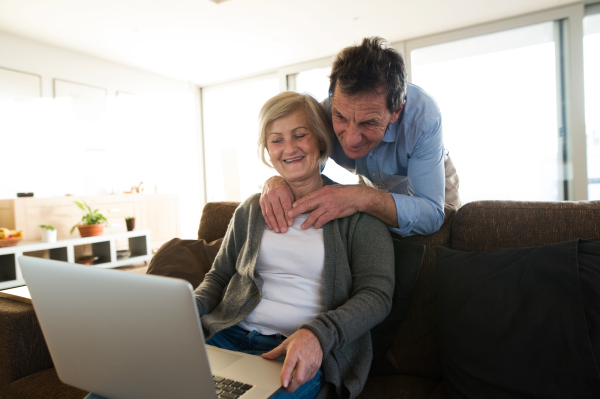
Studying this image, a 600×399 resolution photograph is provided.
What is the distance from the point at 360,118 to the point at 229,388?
3.02 ft

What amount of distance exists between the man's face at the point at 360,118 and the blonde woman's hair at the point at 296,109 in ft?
0.18

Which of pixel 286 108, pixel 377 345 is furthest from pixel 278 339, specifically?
pixel 286 108

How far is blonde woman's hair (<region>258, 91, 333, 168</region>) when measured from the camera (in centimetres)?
142

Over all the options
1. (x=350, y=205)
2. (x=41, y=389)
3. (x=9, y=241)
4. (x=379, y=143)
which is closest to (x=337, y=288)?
(x=350, y=205)

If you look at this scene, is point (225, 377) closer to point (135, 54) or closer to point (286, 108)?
point (286, 108)

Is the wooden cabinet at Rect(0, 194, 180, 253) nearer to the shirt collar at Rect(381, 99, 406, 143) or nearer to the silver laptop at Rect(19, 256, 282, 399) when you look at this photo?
the silver laptop at Rect(19, 256, 282, 399)

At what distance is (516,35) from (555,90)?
745mm

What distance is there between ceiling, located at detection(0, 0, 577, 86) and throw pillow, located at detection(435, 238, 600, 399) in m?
3.56

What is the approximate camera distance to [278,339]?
1205 mm

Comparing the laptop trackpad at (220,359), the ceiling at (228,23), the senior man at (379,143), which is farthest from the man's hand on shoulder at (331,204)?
the ceiling at (228,23)

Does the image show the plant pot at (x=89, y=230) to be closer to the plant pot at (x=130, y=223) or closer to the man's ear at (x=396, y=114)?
the plant pot at (x=130, y=223)

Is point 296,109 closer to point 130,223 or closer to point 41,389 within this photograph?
point 41,389

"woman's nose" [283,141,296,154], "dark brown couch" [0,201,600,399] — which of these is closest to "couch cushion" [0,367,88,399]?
"dark brown couch" [0,201,600,399]

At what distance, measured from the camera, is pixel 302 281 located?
49.9 inches
